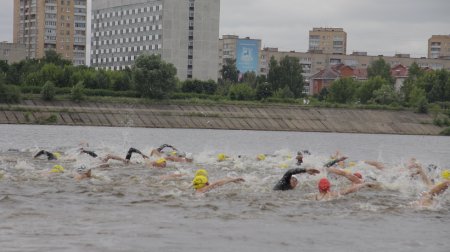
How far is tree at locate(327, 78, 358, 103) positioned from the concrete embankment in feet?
69.3

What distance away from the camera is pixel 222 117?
421ft

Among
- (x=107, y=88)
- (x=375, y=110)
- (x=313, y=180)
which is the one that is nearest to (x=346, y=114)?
(x=375, y=110)

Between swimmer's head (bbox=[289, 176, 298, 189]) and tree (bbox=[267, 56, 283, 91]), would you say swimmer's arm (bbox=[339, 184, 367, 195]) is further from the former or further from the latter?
tree (bbox=[267, 56, 283, 91])

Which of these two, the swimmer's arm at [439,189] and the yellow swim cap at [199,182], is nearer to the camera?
the swimmer's arm at [439,189]

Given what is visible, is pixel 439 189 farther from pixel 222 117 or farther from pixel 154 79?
pixel 154 79

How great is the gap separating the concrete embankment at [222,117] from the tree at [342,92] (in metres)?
21.1

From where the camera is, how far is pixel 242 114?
132m

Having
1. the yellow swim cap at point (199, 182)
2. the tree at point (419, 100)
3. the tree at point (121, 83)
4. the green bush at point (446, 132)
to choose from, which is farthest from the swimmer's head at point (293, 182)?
the tree at point (419, 100)

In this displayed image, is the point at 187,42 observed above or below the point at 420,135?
above

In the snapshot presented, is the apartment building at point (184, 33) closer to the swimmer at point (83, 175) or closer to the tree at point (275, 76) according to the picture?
the tree at point (275, 76)

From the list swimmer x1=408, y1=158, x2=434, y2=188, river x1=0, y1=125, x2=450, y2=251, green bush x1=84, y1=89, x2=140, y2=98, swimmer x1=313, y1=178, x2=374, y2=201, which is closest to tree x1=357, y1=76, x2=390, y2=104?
green bush x1=84, y1=89, x2=140, y2=98

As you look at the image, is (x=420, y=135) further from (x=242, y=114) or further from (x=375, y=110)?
(x=242, y=114)

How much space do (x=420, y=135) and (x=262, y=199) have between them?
106009 mm

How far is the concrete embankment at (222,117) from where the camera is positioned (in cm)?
11569
